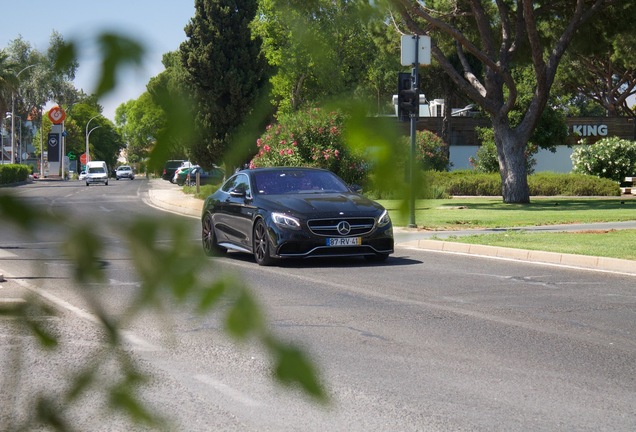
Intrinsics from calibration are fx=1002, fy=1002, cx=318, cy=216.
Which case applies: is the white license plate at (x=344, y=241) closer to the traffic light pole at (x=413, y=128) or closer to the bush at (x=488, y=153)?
the traffic light pole at (x=413, y=128)

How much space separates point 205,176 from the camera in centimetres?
155

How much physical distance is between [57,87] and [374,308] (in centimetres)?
878

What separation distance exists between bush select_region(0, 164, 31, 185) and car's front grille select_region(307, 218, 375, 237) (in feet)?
41.0

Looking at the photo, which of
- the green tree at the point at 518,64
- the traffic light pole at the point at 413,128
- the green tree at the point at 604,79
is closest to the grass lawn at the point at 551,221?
the green tree at the point at 518,64

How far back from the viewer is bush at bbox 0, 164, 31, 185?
1225mm

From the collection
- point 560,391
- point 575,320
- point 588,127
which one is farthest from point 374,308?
point 588,127

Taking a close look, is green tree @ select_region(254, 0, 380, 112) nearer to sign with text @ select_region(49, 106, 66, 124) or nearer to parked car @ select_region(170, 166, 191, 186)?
parked car @ select_region(170, 166, 191, 186)

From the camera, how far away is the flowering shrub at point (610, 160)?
144 feet

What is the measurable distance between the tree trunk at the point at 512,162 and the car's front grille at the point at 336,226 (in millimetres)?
18681

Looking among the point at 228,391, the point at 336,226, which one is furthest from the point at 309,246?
the point at 228,391

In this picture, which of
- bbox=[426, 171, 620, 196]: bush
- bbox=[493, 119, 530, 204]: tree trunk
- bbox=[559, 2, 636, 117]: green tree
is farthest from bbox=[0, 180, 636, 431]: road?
bbox=[559, 2, 636, 117]: green tree

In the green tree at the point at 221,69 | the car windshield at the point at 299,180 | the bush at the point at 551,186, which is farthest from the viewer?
the bush at the point at 551,186

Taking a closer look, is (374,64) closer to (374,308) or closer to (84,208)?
(84,208)

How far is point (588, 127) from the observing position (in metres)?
54.5
